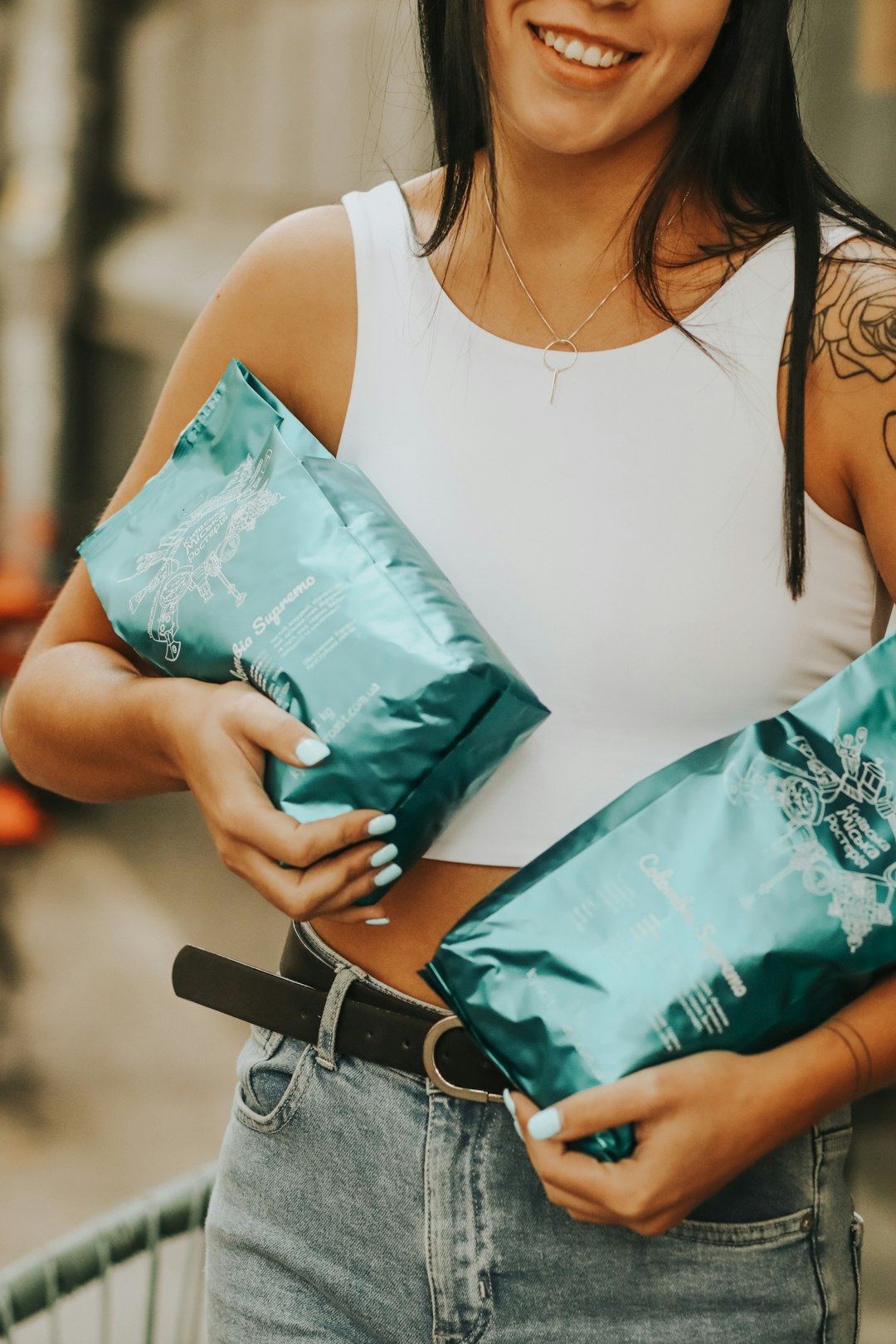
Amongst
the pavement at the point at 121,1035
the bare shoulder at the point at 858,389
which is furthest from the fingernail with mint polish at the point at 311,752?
the pavement at the point at 121,1035

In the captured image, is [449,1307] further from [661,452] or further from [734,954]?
[661,452]

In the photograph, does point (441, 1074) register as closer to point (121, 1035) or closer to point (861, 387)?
point (861, 387)

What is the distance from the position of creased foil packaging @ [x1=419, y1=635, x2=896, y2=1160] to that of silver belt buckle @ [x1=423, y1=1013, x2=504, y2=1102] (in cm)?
7

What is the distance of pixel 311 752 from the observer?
807 mm

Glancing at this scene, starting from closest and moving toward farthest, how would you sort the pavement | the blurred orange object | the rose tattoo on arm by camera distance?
1. the rose tattoo on arm
2. the pavement
3. the blurred orange object

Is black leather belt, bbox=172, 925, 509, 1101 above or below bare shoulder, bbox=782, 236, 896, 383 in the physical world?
below

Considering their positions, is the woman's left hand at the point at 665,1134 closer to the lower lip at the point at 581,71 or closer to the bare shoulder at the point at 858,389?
the bare shoulder at the point at 858,389

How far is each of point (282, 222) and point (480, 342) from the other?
182mm

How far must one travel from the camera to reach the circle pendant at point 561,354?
93cm

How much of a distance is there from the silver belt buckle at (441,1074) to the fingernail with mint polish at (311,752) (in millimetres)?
190

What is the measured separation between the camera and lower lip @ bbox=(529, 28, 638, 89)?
0.86 metres

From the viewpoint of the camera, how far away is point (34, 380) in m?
4.21

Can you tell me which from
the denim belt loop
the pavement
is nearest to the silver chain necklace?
the denim belt loop

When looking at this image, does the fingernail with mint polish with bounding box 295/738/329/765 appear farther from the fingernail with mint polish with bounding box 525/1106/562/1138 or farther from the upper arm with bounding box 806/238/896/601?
the upper arm with bounding box 806/238/896/601
